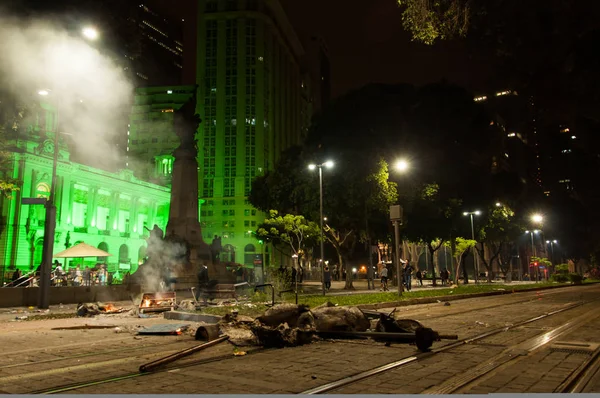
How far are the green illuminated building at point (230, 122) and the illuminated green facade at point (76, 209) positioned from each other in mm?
14035

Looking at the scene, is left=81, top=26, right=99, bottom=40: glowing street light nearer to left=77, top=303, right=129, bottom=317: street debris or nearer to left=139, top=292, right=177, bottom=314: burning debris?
left=139, top=292, right=177, bottom=314: burning debris

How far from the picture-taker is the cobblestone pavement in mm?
5004

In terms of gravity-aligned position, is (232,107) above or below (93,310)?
above

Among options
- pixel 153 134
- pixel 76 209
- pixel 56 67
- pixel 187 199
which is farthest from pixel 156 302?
pixel 153 134

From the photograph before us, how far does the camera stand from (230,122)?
324 ft

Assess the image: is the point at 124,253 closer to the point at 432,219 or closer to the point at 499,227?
the point at 432,219

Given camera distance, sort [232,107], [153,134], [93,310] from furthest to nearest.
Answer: [232,107] < [153,134] < [93,310]

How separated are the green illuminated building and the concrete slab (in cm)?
7947

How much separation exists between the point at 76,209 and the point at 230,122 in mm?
40541

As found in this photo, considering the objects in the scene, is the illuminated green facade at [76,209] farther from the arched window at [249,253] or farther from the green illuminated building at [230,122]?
the arched window at [249,253]

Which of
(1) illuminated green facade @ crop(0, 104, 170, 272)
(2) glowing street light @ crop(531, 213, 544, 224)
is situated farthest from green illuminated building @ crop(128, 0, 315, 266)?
(2) glowing street light @ crop(531, 213, 544, 224)

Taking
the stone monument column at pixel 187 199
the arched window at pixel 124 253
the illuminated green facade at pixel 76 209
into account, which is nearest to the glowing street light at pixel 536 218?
the stone monument column at pixel 187 199

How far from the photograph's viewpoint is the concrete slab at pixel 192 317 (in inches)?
443

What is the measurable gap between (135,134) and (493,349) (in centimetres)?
10055
